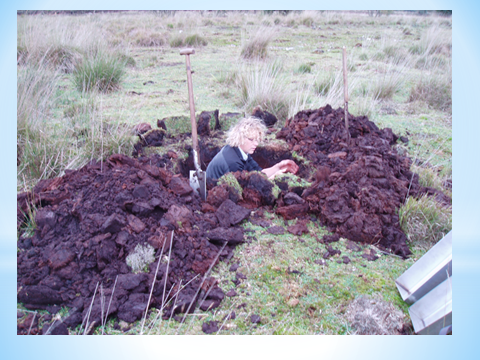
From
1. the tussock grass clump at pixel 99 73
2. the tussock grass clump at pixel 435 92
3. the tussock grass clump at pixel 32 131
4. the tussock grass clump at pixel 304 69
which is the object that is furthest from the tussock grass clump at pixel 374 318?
the tussock grass clump at pixel 304 69

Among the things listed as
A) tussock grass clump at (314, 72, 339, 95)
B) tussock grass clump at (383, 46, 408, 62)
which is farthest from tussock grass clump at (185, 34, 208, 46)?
tussock grass clump at (383, 46, 408, 62)

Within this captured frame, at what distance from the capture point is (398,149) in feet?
14.6

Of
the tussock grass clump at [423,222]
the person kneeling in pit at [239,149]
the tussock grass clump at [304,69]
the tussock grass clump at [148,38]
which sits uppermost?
the tussock grass clump at [148,38]

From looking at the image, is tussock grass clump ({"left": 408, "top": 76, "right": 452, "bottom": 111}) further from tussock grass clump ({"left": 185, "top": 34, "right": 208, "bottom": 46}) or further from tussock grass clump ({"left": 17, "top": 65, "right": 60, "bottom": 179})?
tussock grass clump ({"left": 17, "top": 65, "right": 60, "bottom": 179})

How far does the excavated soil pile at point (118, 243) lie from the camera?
2.29m

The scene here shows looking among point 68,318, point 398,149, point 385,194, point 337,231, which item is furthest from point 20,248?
point 398,149

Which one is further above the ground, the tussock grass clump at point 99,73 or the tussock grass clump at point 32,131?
the tussock grass clump at point 99,73

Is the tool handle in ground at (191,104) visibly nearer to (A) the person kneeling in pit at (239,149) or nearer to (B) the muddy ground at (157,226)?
(B) the muddy ground at (157,226)

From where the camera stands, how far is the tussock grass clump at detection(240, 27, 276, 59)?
19.0 ft

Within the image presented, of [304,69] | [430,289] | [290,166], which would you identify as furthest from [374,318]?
[304,69]

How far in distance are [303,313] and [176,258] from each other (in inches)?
33.9

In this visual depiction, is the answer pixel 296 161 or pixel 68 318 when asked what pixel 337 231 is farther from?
pixel 68 318

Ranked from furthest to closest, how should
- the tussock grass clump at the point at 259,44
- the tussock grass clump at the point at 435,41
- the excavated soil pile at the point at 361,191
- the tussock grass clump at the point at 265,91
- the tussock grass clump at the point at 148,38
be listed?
the tussock grass clump at the point at 259,44, the tussock grass clump at the point at 265,91, the tussock grass clump at the point at 148,38, the tussock grass clump at the point at 435,41, the excavated soil pile at the point at 361,191

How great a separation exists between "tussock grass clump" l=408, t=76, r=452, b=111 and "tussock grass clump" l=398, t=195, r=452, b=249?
247 centimetres
